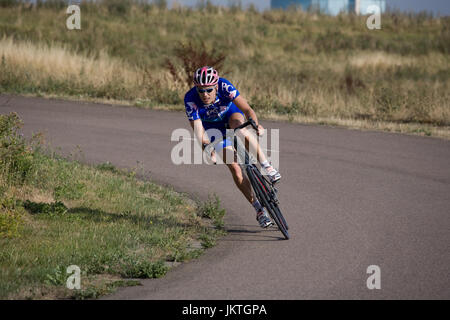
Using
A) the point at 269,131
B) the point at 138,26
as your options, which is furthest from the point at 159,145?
the point at 138,26

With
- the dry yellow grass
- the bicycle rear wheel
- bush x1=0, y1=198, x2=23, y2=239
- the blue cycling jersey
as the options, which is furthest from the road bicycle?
the dry yellow grass

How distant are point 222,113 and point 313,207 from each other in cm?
236

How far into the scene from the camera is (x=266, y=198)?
869cm

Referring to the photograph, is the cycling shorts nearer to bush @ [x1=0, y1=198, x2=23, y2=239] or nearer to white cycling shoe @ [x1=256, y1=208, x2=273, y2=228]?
white cycling shoe @ [x1=256, y1=208, x2=273, y2=228]

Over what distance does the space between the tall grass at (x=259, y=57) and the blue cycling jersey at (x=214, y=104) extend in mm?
10613

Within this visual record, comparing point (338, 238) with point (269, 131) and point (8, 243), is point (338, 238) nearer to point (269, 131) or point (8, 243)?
point (8, 243)

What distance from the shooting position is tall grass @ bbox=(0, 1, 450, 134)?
71.4 ft

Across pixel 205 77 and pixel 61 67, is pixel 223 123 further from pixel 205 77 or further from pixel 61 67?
pixel 61 67

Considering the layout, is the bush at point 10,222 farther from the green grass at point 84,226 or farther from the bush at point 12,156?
the bush at point 12,156

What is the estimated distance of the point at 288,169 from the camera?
1329 centimetres

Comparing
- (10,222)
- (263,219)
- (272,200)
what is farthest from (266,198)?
(10,222)

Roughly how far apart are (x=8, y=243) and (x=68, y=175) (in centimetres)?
332

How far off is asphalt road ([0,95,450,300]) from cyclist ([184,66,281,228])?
0.77 m
